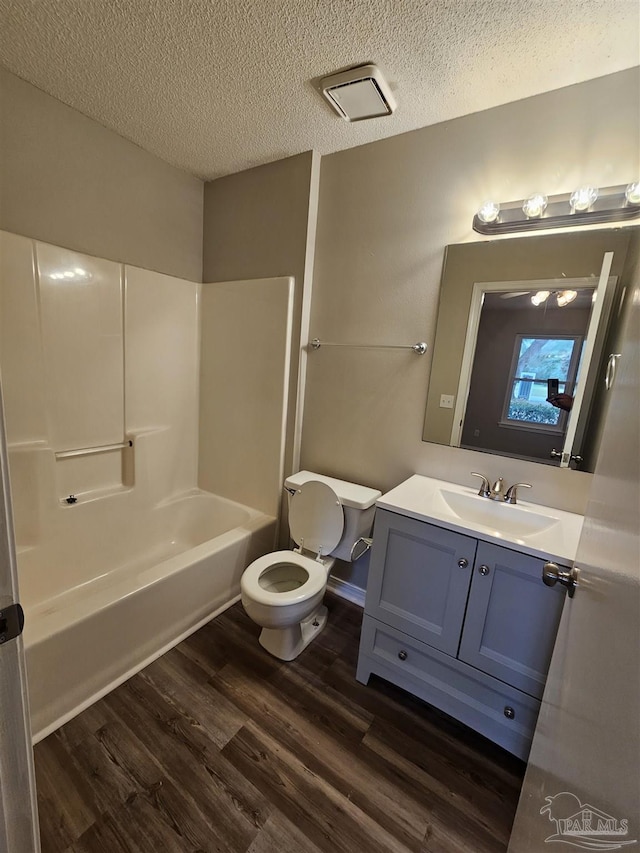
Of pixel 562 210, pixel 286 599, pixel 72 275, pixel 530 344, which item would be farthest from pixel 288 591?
pixel 562 210

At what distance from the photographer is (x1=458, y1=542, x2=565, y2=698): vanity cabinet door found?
1.21m

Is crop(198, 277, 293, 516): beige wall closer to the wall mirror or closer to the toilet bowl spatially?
the toilet bowl

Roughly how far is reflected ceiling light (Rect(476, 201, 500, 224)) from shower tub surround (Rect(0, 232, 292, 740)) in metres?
1.05

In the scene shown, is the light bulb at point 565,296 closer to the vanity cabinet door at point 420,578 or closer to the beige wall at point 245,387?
the vanity cabinet door at point 420,578

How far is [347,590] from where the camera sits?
2215mm

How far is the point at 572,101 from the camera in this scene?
55.9 inches

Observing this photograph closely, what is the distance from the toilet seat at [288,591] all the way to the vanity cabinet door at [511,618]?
0.68 meters

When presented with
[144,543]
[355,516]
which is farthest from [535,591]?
[144,543]

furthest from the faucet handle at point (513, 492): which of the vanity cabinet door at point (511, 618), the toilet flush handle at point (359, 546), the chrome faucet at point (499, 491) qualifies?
the toilet flush handle at point (359, 546)

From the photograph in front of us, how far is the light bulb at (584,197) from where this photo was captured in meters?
1.36

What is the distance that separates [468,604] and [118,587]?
1.48m

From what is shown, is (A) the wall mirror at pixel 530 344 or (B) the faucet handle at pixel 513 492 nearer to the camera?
(A) the wall mirror at pixel 530 344

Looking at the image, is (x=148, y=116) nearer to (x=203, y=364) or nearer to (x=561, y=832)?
(x=203, y=364)

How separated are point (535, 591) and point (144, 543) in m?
2.21
